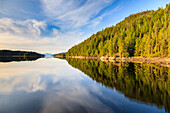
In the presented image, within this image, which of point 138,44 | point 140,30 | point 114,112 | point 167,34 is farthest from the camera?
point 140,30

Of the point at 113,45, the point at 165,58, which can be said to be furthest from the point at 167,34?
the point at 113,45

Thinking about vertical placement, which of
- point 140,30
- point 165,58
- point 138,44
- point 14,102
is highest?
point 140,30

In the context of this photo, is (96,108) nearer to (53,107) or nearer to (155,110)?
(53,107)

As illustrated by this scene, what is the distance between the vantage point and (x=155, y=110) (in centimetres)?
945

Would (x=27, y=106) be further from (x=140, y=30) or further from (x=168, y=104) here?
(x=140, y=30)

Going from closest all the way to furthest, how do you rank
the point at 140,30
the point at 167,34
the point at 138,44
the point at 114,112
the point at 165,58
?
the point at 114,112 → the point at 165,58 → the point at 167,34 → the point at 138,44 → the point at 140,30

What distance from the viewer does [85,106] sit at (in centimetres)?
1041

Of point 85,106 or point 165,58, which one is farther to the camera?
point 165,58

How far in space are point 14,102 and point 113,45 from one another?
108 metres

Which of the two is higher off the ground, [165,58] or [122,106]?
[165,58]

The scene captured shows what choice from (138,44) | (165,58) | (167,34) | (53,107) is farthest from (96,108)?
(138,44)

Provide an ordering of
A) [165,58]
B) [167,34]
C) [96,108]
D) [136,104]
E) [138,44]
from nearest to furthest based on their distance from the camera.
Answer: [96,108] → [136,104] → [165,58] → [167,34] → [138,44]

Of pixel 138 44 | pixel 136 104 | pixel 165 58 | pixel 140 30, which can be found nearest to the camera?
pixel 136 104

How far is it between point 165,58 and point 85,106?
71831 mm
